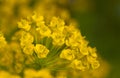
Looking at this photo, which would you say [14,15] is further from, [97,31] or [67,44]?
[67,44]

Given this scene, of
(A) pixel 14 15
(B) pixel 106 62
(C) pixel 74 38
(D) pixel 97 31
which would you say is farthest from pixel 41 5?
(C) pixel 74 38

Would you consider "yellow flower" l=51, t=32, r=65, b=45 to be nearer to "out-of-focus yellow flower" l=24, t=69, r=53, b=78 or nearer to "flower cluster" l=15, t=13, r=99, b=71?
"flower cluster" l=15, t=13, r=99, b=71

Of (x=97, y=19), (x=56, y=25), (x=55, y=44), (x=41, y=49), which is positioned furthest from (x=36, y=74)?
(x=97, y=19)

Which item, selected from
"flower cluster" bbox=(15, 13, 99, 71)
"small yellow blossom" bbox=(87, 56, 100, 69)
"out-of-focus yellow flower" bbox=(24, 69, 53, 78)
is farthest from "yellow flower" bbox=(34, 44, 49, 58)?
"small yellow blossom" bbox=(87, 56, 100, 69)

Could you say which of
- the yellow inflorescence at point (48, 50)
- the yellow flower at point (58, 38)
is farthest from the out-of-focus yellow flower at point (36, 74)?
the yellow flower at point (58, 38)

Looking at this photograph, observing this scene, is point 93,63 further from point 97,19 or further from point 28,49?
point 97,19

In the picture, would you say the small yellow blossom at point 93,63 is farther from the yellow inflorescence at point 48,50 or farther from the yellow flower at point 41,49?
the yellow flower at point 41,49
